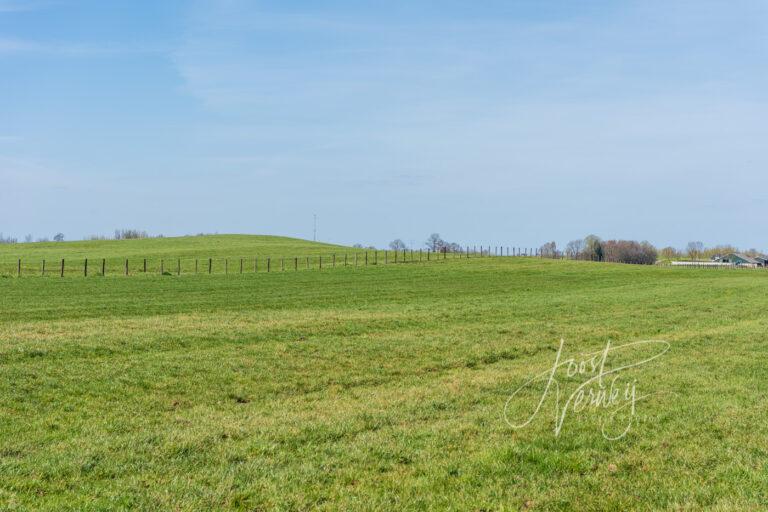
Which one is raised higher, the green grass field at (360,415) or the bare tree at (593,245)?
the bare tree at (593,245)

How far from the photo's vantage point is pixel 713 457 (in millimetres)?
9680

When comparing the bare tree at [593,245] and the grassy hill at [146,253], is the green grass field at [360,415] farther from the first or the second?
the bare tree at [593,245]

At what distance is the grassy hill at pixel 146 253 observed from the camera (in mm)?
73812

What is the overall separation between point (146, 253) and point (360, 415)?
93428mm

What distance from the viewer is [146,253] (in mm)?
99812

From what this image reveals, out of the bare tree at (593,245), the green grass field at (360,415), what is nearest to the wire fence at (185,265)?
the green grass field at (360,415)

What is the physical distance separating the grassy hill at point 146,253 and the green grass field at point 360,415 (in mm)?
44953

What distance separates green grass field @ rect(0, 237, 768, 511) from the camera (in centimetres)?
843

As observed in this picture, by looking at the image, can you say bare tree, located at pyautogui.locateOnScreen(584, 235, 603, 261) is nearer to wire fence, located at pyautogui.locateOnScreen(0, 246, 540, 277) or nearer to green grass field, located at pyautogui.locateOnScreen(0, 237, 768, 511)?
wire fence, located at pyautogui.locateOnScreen(0, 246, 540, 277)

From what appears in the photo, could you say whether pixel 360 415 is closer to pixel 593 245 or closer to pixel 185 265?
pixel 185 265

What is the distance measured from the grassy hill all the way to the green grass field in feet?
147

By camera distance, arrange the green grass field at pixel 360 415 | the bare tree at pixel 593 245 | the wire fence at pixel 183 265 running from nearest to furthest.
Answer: the green grass field at pixel 360 415 < the wire fence at pixel 183 265 < the bare tree at pixel 593 245

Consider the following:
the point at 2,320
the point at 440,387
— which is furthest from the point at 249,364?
the point at 2,320

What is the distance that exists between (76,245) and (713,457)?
125m
